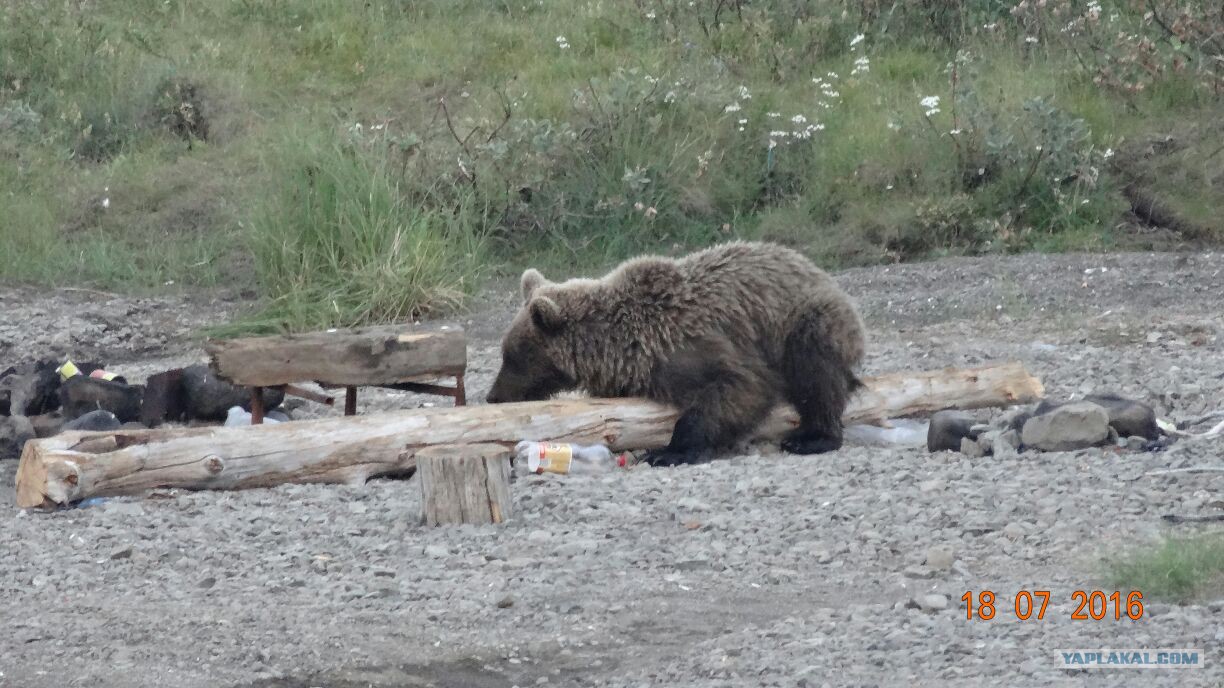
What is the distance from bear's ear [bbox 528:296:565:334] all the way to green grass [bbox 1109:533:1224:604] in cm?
354

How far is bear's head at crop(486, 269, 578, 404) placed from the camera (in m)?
7.98

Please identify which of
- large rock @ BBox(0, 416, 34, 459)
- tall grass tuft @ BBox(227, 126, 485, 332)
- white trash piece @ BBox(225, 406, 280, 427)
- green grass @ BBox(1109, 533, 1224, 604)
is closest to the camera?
green grass @ BBox(1109, 533, 1224, 604)

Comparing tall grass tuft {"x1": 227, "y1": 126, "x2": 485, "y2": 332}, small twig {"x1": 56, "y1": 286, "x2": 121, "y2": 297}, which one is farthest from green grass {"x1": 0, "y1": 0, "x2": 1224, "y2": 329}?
small twig {"x1": 56, "y1": 286, "x2": 121, "y2": 297}

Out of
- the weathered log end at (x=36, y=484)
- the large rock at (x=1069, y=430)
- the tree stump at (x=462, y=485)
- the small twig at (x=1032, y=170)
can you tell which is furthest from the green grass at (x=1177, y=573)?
the small twig at (x=1032, y=170)

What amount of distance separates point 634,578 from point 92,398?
3947mm

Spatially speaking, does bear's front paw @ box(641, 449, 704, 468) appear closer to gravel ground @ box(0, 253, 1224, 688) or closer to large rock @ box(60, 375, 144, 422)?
gravel ground @ box(0, 253, 1224, 688)

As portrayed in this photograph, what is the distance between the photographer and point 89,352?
11.7m

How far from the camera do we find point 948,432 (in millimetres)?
7324

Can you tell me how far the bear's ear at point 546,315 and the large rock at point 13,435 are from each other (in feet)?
8.42

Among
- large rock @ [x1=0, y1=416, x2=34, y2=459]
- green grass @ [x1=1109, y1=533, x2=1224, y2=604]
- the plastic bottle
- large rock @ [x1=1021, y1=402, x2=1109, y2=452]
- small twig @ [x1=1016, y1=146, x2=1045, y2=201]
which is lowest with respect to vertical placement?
large rock @ [x1=0, y1=416, x2=34, y2=459]

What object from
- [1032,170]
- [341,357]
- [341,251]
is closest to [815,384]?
[341,357]

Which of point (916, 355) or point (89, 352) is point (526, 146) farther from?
point (916, 355)

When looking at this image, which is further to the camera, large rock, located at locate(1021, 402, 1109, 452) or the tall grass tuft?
the tall grass tuft

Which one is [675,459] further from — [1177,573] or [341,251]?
[341,251]
